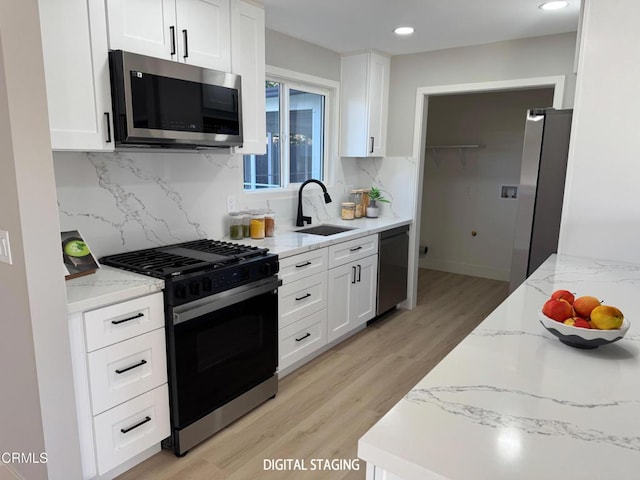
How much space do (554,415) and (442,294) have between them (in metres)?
4.04

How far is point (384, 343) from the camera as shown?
3.59 meters

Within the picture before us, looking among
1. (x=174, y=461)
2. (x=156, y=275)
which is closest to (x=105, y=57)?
(x=156, y=275)

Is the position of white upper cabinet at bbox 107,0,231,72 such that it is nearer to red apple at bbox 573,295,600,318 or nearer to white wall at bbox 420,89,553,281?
red apple at bbox 573,295,600,318

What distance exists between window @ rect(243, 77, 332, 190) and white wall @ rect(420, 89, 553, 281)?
2.06 meters

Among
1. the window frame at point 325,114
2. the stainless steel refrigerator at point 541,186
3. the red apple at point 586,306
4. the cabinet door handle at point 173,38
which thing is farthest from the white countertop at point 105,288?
the stainless steel refrigerator at point 541,186

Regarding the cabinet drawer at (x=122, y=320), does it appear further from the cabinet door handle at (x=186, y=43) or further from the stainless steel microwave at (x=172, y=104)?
the cabinet door handle at (x=186, y=43)

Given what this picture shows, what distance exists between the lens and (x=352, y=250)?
3.43 metres

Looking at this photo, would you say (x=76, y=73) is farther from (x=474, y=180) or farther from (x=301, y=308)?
(x=474, y=180)

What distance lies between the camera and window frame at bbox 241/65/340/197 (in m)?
3.46

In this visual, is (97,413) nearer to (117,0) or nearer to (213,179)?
(213,179)

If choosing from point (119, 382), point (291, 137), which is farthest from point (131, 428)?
point (291, 137)

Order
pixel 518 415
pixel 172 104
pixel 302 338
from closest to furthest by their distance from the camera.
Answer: pixel 518 415 < pixel 172 104 < pixel 302 338

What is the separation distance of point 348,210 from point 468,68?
161 cm

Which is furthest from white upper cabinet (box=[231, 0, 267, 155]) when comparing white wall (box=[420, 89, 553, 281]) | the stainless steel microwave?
white wall (box=[420, 89, 553, 281])
